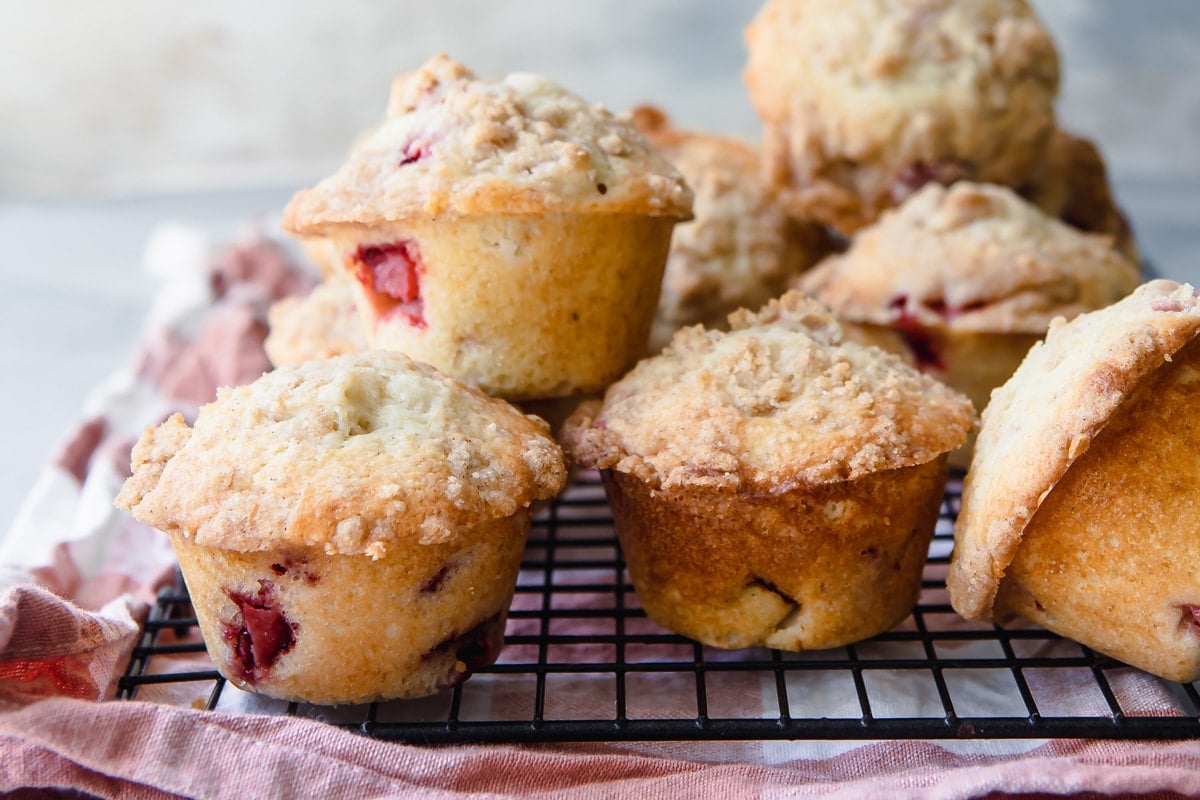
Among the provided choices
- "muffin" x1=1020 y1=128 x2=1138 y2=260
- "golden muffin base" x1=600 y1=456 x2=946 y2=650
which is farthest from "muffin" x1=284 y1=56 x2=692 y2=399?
"muffin" x1=1020 y1=128 x2=1138 y2=260

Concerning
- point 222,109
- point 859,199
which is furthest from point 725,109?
point 859,199

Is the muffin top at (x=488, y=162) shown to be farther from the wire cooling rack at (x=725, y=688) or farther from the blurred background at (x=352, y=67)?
the blurred background at (x=352, y=67)

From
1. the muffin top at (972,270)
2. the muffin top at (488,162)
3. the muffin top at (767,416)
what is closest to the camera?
the muffin top at (767,416)

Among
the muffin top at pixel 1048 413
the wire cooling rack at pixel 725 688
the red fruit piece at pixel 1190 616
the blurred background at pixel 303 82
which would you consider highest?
the muffin top at pixel 1048 413

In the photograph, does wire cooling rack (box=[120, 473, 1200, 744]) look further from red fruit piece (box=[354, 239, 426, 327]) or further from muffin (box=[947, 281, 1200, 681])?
red fruit piece (box=[354, 239, 426, 327])

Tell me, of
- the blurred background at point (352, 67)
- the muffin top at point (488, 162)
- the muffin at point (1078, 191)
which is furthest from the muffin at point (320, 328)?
the blurred background at point (352, 67)

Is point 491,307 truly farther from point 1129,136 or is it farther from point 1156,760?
point 1129,136

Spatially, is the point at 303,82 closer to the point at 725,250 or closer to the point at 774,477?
the point at 725,250
